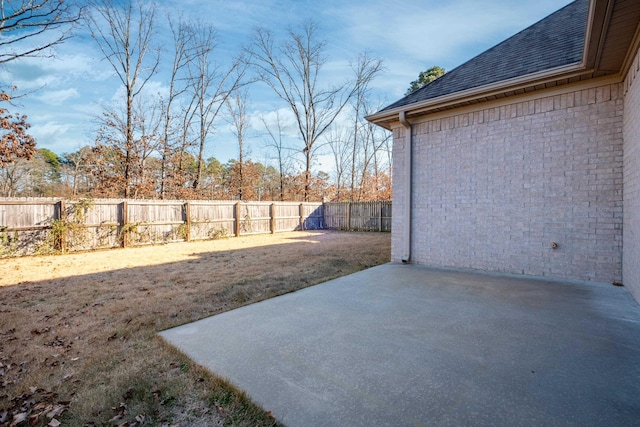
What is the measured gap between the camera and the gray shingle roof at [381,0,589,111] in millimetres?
4637

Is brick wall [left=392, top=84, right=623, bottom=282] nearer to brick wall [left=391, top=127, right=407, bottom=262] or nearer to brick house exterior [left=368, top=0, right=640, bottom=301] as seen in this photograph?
brick house exterior [left=368, top=0, right=640, bottom=301]

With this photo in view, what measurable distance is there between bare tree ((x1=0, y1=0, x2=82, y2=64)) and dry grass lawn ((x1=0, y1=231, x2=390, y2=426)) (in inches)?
187

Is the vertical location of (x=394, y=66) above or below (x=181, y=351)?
above

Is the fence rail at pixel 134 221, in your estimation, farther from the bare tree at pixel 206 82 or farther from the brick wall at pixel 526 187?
the brick wall at pixel 526 187

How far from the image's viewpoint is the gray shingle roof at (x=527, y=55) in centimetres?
464

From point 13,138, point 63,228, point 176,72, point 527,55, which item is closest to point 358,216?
point 527,55

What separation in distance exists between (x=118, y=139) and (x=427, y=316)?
14.6 m

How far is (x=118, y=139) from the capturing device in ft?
42.0

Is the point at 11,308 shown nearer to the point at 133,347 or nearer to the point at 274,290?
the point at 133,347

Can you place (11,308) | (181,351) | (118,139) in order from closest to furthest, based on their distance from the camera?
(181,351)
(11,308)
(118,139)

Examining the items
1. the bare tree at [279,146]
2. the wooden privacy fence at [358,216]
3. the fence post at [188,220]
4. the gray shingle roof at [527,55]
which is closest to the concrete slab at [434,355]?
the gray shingle roof at [527,55]

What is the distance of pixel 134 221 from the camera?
31.6ft

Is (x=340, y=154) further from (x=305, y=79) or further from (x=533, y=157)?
(x=533, y=157)

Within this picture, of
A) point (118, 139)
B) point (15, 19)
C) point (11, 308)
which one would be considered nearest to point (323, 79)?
point (118, 139)
